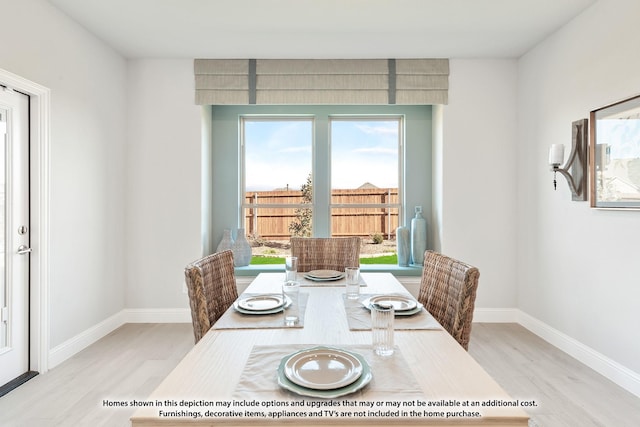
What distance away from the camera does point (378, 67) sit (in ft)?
12.2

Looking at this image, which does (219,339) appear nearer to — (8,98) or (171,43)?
(8,98)

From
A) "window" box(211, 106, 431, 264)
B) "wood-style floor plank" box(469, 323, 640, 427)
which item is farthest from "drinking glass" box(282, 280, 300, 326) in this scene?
"window" box(211, 106, 431, 264)

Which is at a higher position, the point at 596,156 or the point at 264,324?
the point at 596,156

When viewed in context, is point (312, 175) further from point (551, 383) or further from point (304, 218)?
point (551, 383)

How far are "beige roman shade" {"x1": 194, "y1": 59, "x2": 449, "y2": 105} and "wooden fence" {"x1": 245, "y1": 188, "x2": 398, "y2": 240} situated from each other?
3.38ft

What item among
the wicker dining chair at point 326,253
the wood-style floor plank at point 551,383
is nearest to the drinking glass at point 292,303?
the wicker dining chair at point 326,253

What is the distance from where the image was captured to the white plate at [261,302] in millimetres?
1669

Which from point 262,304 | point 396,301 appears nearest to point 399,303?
point 396,301

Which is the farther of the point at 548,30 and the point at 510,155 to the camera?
the point at 510,155

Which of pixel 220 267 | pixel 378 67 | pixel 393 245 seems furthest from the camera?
pixel 393 245

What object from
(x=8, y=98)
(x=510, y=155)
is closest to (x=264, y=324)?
(x=8, y=98)

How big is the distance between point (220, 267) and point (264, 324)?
2.09 ft

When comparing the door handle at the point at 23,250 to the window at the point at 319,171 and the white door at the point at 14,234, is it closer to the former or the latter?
the white door at the point at 14,234

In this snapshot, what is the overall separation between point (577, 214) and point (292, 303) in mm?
2413
